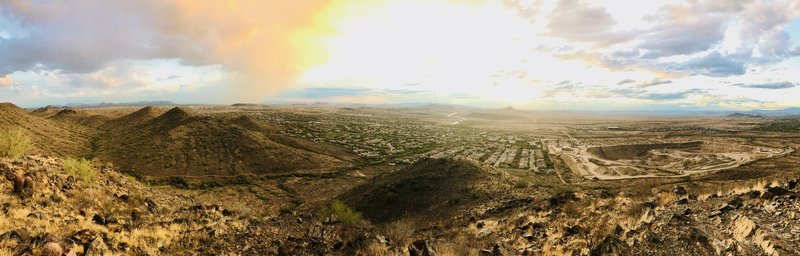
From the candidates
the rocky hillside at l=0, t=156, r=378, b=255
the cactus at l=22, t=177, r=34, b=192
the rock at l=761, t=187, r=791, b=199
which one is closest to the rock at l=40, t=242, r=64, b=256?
the rocky hillside at l=0, t=156, r=378, b=255

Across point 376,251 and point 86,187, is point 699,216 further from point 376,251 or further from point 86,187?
point 86,187

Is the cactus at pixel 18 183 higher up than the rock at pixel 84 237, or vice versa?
the cactus at pixel 18 183

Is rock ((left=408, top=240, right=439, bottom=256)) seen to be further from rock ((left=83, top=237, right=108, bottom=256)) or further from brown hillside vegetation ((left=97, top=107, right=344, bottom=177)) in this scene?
brown hillside vegetation ((left=97, top=107, right=344, bottom=177))

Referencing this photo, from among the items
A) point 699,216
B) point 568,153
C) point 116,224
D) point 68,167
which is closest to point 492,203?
point 699,216

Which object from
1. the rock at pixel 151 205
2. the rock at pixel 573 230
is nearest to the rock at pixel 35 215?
the rock at pixel 151 205

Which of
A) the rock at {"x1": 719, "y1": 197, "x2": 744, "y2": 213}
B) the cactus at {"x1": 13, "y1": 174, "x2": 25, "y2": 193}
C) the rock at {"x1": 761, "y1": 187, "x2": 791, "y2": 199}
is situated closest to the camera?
the cactus at {"x1": 13, "y1": 174, "x2": 25, "y2": 193}

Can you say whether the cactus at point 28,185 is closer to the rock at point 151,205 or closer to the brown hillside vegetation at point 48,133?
the rock at point 151,205

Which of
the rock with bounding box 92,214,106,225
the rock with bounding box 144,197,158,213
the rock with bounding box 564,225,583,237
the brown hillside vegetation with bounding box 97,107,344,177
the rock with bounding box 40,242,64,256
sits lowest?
the brown hillside vegetation with bounding box 97,107,344,177
